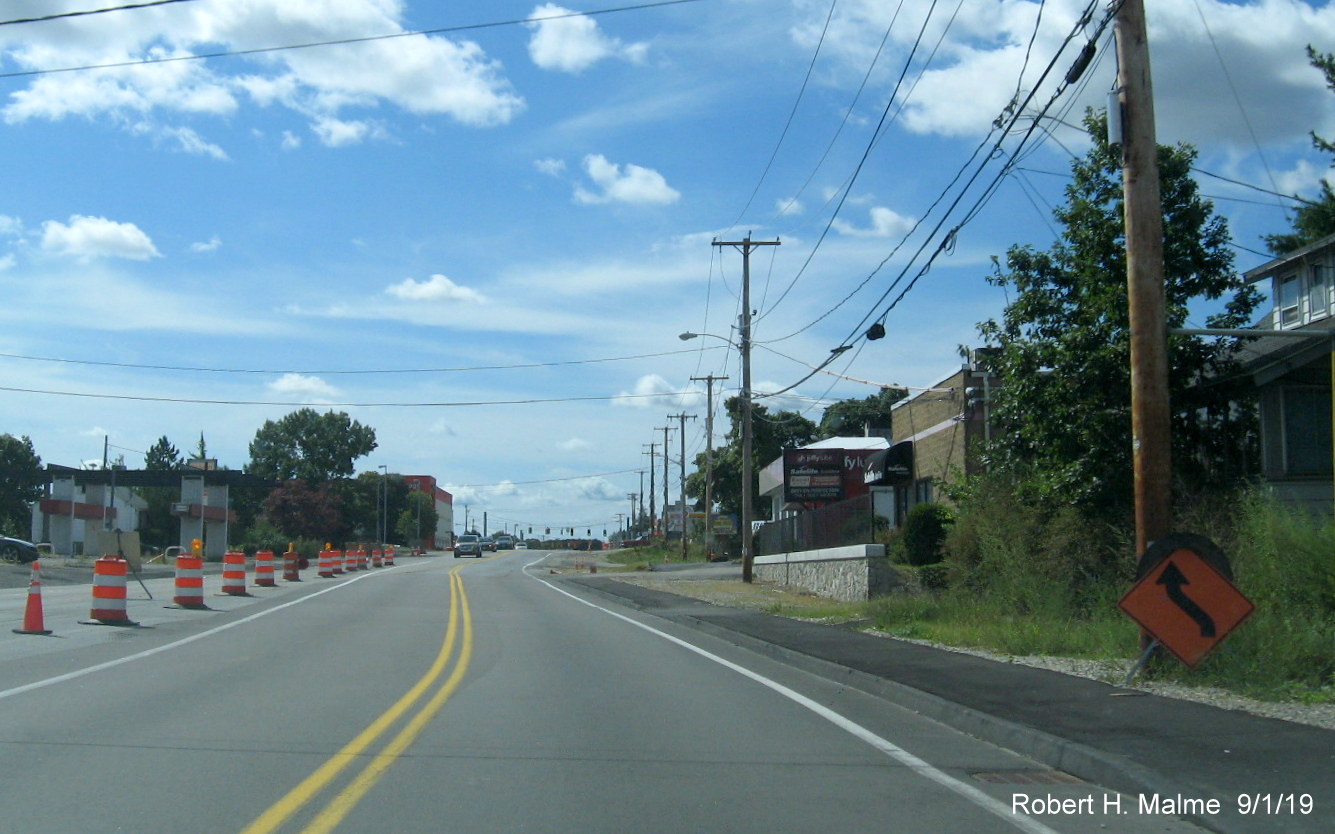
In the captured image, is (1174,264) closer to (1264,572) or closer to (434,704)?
(1264,572)

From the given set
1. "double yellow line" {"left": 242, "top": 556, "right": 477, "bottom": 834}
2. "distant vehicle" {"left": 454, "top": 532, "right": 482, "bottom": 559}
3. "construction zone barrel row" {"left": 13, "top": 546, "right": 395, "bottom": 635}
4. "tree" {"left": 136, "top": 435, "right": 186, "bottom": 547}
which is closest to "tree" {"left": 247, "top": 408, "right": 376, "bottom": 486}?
"tree" {"left": 136, "top": 435, "right": 186, "bottom": 547}

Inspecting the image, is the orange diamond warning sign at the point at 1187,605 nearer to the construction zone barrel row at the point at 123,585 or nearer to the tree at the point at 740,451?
the construction zone barrel row at the point at 123,585

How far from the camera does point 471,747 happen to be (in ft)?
29.2

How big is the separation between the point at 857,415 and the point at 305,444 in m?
55.4

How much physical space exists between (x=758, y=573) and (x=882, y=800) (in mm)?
34512

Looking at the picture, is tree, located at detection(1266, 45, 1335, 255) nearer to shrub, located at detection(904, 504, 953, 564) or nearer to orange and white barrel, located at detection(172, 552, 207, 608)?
shrub, located at detection(904, 504, 953, 564)

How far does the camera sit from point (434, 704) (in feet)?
36.0

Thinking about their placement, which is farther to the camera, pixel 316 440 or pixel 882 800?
pixel 316 440

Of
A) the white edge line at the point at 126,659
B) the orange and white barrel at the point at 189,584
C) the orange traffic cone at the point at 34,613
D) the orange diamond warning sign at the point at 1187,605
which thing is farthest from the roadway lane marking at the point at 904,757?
the orange and white barrel at the point at 189,584

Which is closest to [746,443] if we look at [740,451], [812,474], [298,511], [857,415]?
[812,474]

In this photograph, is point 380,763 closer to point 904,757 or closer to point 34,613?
point 904,757

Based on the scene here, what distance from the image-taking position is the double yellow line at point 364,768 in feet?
21.7

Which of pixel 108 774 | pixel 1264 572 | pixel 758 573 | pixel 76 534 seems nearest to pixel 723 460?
pixel 758 573

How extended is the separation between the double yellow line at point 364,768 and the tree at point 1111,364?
11172 millimetres
